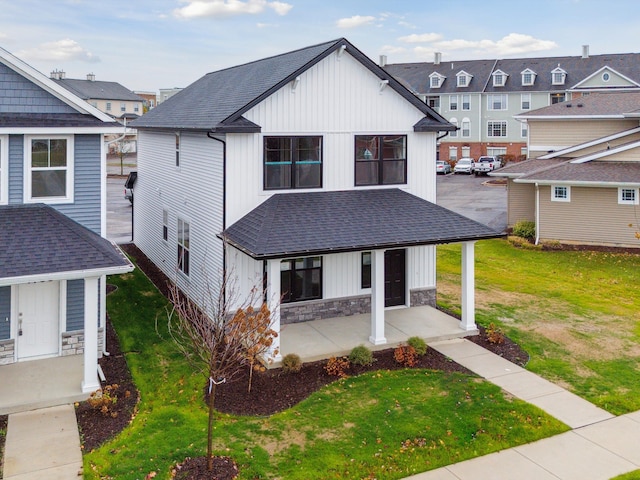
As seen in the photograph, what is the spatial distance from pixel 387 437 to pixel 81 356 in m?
7.54

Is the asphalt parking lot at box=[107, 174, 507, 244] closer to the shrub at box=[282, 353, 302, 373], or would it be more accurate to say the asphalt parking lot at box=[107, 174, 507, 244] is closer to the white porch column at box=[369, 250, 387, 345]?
the white porch column at box=[369, 250, 387, 345]

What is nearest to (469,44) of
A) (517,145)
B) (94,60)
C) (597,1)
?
(517,145)

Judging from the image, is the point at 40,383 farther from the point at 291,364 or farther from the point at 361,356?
the point at 361,356

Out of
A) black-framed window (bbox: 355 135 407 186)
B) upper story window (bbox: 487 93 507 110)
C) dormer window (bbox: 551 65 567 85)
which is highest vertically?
dormer window (bbox: 551 65 567 85)

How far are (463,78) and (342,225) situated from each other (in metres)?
59.9

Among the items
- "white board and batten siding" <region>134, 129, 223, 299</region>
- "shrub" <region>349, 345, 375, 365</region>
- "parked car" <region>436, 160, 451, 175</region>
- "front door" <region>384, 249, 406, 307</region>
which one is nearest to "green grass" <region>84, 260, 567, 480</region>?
"shrub" <region>349, 345, 375, 365</region>

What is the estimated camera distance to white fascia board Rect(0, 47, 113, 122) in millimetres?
12839

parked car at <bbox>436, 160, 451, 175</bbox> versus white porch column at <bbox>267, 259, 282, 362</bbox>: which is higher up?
parked car at <bbox>436, 160, 451, 175</bbox>

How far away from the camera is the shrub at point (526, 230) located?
2911 cm

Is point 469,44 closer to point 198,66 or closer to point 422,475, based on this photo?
point 198,66

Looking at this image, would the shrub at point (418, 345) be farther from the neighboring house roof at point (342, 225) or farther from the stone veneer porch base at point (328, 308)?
the stone veneer porch base at point (328, 308)

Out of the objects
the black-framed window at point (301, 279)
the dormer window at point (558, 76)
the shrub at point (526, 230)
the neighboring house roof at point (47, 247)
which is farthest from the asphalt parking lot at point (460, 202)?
the dormer window at point (558, 76)

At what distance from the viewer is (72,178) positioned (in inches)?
536

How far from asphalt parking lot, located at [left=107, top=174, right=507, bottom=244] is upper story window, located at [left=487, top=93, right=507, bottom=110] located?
1346 centimetres
